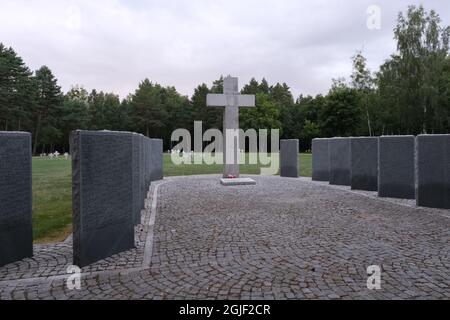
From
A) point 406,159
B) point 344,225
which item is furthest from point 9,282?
point 406,159

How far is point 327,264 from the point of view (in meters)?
4.66

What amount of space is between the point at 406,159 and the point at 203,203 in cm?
608

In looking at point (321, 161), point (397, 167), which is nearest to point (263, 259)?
point (397, 167)

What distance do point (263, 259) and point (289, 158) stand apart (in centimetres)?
1314

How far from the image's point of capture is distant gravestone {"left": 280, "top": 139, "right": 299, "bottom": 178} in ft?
56.9

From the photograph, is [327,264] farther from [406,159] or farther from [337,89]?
[337,89]

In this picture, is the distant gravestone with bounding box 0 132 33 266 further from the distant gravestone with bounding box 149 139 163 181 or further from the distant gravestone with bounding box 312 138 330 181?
the distant gravestone with bounding box 312 138 330 181

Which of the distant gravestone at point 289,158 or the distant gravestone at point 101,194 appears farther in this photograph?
the distant gravestone at point 289,158

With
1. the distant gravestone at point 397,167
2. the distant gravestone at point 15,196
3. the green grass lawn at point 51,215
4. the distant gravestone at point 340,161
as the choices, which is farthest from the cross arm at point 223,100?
the distant gravestone at point 15,196

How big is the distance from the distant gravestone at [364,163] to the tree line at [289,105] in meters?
21.4

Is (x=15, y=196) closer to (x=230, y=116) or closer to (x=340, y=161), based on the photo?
(x=230, y=116)

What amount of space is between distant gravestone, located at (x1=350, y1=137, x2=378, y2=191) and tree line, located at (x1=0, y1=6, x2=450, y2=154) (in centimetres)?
2138

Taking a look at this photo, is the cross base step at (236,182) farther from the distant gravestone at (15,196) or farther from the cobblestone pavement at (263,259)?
the distant gravestone at (15,196)

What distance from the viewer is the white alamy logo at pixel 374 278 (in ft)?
12.9
